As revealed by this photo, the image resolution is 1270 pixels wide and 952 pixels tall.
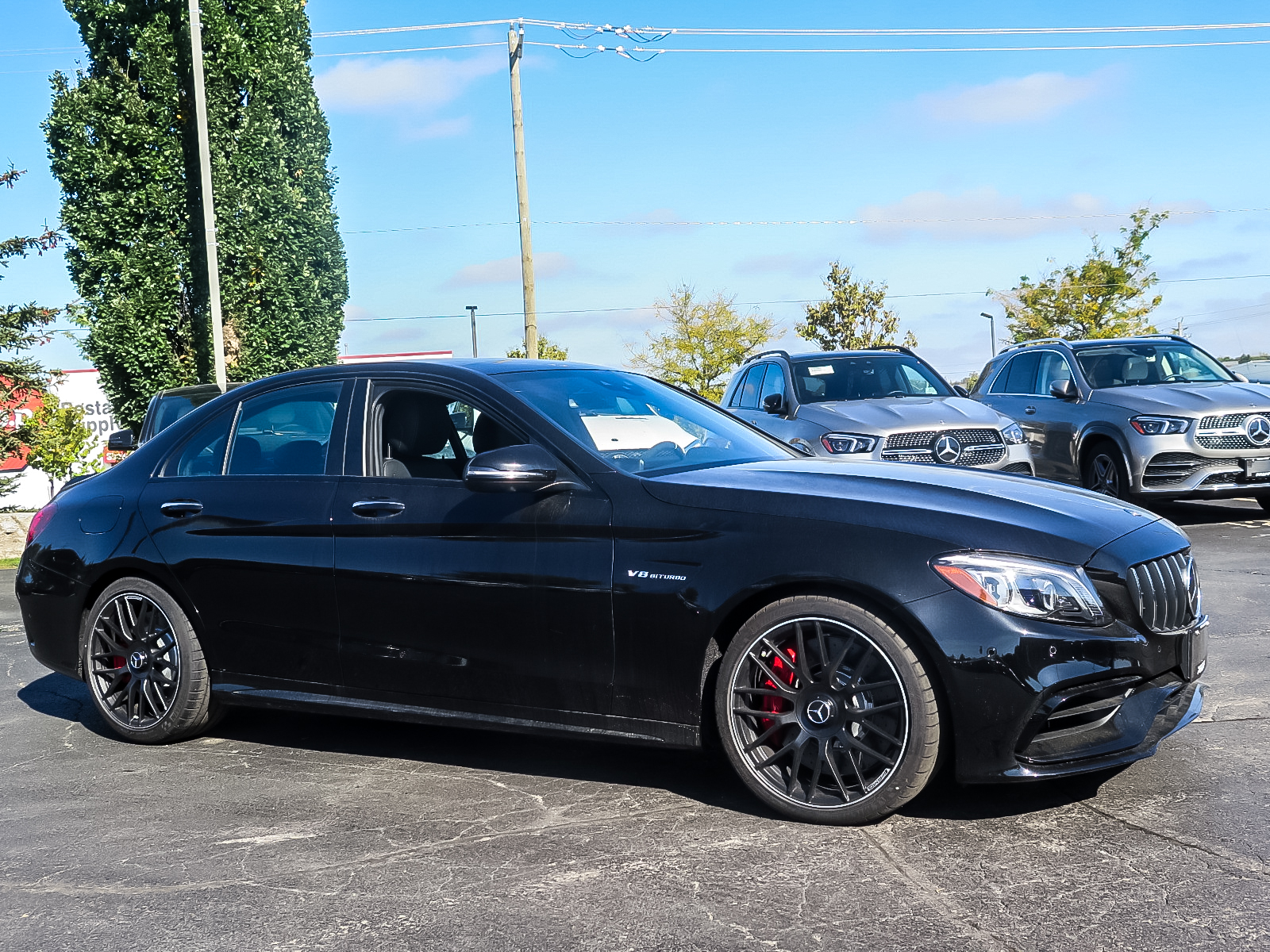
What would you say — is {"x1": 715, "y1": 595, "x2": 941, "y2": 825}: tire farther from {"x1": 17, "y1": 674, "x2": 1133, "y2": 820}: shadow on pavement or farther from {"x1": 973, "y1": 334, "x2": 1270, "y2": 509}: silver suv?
{"x1": 973, "y1": 334, "x2": 1270, "y2": 509}: silver suv

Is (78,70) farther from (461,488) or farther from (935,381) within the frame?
(461,488)

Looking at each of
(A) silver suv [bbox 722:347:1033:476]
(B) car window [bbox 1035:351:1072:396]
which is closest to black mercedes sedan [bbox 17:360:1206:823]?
(A) silver suv [bbox 722:347:1033:476]

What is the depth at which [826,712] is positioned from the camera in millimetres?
4078

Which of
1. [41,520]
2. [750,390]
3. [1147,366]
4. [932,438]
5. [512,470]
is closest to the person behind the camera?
[512,470]

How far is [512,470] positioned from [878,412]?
730 cm

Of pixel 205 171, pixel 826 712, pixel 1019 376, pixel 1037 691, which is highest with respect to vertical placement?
pixel 205 171

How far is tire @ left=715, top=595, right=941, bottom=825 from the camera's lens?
395cm

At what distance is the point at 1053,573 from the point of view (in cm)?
391

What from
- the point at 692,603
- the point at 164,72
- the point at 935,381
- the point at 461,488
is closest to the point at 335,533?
the point at 461,488

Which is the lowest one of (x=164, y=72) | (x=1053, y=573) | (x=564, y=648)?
(x=564, y=648)

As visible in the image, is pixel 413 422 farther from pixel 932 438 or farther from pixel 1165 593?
pixel 932 438

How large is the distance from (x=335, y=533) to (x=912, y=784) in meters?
2.43

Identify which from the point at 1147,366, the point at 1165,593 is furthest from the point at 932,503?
the point at 1147,366

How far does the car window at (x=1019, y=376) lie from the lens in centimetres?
1438
